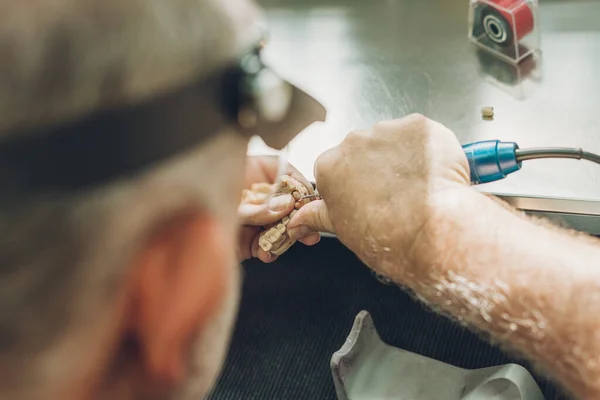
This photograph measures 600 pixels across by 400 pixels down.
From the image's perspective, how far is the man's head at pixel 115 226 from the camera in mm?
283

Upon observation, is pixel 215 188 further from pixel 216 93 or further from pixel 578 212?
pixel 578 212

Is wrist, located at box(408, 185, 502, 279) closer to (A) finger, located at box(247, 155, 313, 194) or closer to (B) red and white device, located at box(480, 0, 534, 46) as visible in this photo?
(A) finger, located at box(247, 155, 313, 194)

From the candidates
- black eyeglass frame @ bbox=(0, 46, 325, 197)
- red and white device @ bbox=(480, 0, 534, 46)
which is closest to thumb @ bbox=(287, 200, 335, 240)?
black eyeglass frame @ bbox=(0, 46, 325, 197)

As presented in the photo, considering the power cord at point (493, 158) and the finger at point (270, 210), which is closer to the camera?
the power cord at point (493, 158)

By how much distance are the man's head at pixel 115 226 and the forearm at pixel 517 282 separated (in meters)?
0.27

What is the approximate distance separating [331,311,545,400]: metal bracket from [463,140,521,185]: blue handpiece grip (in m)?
0.40

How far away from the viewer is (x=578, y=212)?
821mm

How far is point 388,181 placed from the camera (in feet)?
1.99

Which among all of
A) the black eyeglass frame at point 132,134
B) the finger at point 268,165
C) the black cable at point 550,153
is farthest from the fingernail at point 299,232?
the black eyeglass frame at point 132,134

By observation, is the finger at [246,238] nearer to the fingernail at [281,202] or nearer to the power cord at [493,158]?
the fingernail at [281,202]

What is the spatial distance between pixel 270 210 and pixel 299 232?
0.05m

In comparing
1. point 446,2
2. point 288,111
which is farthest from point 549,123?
point 288,111

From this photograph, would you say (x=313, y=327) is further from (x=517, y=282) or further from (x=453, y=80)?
(x=517, y=282)

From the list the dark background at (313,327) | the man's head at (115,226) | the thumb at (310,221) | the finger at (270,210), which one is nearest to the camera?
the man's head at (115,226)
